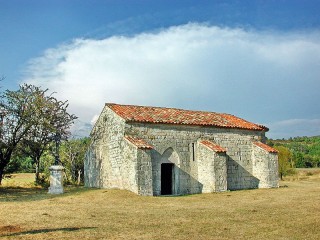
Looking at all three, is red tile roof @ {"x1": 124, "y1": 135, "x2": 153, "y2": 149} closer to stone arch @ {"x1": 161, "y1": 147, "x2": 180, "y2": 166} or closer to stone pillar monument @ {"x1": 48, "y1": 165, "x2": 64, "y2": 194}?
stone arch @ {"x1": 161, "y1": 147, "x2": 180, "y2": 166}

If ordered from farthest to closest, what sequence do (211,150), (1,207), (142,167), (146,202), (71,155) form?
(71,155) → (211,150) → (142,167) → (146,202) → (1,207)

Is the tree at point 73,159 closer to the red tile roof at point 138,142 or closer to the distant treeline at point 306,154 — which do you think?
the red tile roof at point 138,142

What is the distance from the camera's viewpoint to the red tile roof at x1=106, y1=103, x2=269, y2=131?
22.9 meters

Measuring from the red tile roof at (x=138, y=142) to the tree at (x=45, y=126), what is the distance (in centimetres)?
1040

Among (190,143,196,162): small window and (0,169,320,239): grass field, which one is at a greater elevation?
A: (190,143,196,162): small window

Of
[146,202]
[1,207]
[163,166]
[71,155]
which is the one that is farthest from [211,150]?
[71,155]

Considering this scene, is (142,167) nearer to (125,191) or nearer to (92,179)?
(125,191)

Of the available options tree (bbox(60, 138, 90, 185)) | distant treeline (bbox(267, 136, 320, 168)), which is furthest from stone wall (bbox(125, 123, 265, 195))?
distant treeline (bbox(267, 136, 320, 168))

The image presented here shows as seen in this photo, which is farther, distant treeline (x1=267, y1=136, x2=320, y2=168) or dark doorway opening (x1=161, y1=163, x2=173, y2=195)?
distant treeline (x1=267, y1=136, x2=320, y2=168)

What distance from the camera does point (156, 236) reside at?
30.5 ft

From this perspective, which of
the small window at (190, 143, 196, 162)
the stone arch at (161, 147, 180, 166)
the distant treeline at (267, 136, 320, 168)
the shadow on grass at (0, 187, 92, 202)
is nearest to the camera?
the shadow on grass at (0, 187, 92, 202)

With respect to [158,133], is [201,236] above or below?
below

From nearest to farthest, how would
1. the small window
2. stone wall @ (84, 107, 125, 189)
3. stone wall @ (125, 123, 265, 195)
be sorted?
stone wall @ (125, 123, 265, 195)
stone wall @ (84, 107, 125, 189)
the small window

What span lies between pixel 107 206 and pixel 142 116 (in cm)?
843
